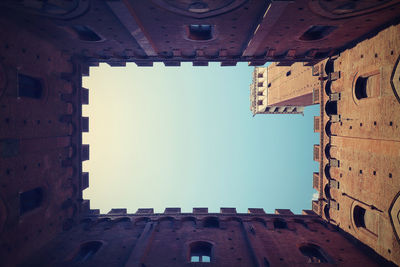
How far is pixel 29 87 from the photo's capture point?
10453 millimetres

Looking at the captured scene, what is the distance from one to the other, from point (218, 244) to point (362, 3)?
1383cm

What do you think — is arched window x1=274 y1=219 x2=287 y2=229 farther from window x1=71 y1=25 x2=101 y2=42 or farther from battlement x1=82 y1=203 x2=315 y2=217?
window x1=71 y1=25 x2=101 y2=42

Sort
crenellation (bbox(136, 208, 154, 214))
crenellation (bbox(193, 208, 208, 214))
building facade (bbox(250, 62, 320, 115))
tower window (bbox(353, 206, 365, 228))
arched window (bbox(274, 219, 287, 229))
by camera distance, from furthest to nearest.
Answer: building facade (bbox(250, 62, 320, 115)) → crenellation (bbox(136, 208, 154, 214)) → crenellation (bbox(193, 208, 208, 214)) → arched window (bbox(274, 219, 287, 229)) → tower window (bbox(353, 206, 365, 228))

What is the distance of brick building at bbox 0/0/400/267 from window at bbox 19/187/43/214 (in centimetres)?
5

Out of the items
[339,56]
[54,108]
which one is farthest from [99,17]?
[339,56]

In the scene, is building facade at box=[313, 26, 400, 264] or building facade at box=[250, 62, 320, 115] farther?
building facade at box=[250, 62, 320, 115]

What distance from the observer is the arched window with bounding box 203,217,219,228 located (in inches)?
517

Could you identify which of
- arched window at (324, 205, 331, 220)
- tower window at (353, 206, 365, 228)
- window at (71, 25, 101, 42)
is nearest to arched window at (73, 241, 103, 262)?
window at (71, 25, 101, 42)

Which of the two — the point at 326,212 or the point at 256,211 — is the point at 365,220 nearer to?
the point at 326,212

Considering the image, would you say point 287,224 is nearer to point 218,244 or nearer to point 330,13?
point 218,244

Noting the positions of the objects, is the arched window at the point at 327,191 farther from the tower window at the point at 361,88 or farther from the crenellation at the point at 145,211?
the crenellation at the point at 145,211

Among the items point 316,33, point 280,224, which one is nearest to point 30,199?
point 280,224

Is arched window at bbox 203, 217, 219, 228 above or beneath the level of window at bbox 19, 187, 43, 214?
beneath

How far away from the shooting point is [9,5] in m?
8.34
